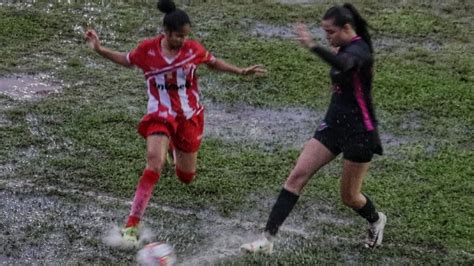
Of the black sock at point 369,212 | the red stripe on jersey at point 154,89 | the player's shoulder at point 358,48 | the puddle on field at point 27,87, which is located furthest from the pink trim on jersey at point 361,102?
the puddle on field at point 27,87

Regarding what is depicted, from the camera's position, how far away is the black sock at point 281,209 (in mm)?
5801

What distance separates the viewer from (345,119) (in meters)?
5.60

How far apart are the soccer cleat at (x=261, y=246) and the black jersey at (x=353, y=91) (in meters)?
0.90

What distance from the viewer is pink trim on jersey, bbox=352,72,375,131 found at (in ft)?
18.1

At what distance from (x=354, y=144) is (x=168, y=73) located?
57.4 inches

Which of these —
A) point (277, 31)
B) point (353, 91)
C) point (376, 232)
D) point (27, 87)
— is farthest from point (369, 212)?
point (277, 31)

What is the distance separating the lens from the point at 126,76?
9.55 meters

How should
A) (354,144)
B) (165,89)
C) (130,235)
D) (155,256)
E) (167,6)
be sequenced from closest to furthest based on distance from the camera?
(354,144) → (155,256) → (130,235) → (167,6) → (165,89)

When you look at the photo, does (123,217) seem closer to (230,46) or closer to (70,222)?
(70,222)

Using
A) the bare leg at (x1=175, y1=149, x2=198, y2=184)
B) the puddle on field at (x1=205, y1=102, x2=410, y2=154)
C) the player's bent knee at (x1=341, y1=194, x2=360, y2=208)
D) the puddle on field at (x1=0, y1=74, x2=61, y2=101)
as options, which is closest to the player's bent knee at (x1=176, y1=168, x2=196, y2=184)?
the bare leg at (x1=175, y1=149, x2=198, y2=184)

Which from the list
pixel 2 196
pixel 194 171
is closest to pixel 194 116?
pixel 194 171

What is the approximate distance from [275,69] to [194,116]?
3.47 metres

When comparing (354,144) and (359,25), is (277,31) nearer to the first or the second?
(359,25)

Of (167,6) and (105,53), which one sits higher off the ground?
(167,6)
